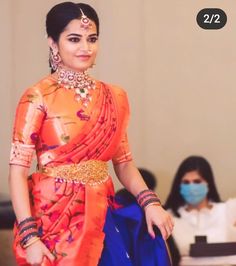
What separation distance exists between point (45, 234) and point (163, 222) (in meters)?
0.22

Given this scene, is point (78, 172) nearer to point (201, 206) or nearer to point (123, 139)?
point (123, 139)

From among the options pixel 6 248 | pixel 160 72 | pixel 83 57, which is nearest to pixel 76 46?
pixel 83 57

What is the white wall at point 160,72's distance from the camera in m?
1.83

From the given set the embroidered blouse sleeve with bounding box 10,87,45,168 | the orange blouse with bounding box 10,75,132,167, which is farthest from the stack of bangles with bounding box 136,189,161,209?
the embroidered blouse sleeve with bounding box 10,87,45,168

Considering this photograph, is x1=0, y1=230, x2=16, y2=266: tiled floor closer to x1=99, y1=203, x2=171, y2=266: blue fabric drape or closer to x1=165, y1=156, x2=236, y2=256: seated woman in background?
x1=165, y1=156, x2=236, y2=256: seated woman in background

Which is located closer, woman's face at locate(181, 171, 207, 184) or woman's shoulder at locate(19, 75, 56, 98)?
woman's shoulder at locate(19, 75, 56, 98)

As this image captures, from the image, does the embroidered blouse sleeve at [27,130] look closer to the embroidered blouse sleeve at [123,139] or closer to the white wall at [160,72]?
the embroidered blouse sleeve at [123,139]

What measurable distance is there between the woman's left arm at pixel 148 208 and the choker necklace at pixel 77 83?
0.17 meters

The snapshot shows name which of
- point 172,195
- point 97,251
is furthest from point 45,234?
point 172,195

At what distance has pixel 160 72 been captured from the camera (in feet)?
6.10

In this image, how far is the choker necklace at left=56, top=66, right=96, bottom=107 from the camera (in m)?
1.11

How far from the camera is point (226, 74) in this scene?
186 cm

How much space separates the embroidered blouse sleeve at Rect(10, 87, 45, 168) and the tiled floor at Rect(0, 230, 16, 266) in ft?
2.56

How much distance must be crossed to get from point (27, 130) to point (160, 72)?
86 cm
